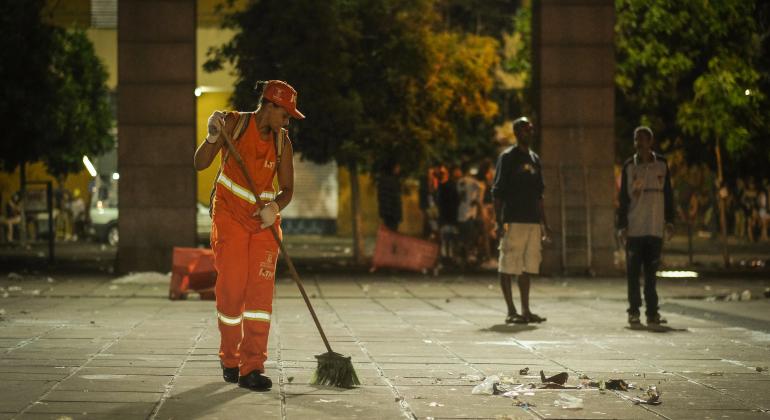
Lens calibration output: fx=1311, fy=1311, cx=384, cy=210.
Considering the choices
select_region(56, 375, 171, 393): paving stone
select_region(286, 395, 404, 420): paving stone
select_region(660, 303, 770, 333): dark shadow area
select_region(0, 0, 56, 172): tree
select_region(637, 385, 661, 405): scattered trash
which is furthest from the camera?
select_region(0, 0, 56, 172): tree

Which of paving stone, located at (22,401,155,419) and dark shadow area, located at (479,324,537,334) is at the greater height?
paving stone, located at (22,401,155,419)

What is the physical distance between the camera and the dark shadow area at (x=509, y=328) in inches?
466

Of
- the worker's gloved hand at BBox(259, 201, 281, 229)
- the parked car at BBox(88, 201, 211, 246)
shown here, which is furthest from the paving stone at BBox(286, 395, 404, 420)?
the parked car at BBox(88, 201, 211, 246)

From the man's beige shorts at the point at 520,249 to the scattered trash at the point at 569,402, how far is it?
484 cm

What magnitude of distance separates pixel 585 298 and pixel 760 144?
478 inches

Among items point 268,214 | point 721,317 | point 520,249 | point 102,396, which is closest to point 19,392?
point 102,396

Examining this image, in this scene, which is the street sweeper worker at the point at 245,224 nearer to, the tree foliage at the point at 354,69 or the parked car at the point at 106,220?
the tree foliage at the point at 354,69

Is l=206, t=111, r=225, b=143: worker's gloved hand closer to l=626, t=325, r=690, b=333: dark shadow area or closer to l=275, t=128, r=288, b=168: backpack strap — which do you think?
l=275, t=128, r=288, b=168: backpack strap

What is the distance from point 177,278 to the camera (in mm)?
14953

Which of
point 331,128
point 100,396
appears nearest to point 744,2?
point 331,128

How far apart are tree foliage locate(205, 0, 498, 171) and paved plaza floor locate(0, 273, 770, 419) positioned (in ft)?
23.9

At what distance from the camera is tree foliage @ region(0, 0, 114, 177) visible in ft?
111

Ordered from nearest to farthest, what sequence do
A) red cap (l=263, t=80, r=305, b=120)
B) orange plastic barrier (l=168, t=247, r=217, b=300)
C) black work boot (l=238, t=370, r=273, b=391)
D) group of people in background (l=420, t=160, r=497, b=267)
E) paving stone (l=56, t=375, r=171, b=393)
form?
paving stone (l=56, t=375, r=171, b=393)
black work boot (l=238, t=370, r=273, b=391)
red cap (l=263, t=80, r=305, b=120)
orange plastic barrier (l=168, t=247, r=217, b=300)
group of people in background (l=420, t=160, r=497, b=267)

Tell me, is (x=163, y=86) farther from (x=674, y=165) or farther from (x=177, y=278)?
(x=674, y=165)
